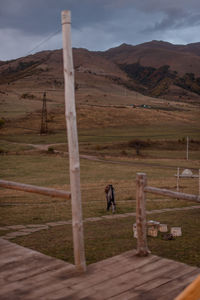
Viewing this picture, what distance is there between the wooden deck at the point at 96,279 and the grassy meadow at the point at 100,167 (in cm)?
99

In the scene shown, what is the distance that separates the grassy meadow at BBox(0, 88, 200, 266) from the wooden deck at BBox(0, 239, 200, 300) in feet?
3.24

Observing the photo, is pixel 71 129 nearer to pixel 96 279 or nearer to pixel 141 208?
pixel 141 208

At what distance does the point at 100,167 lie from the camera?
36062mm

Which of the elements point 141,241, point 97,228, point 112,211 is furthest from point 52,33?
point 112,211

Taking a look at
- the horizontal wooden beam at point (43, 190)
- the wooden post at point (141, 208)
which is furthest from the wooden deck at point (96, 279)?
the horizontal wooden beam at point (43, 190)

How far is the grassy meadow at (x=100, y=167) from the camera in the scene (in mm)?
7309

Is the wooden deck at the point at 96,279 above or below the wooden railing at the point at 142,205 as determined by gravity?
below

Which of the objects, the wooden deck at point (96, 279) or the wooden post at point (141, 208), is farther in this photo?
the wooden post at point (141, 208)

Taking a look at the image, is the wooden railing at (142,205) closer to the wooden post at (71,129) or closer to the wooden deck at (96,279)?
the wooden deck at (96,279)

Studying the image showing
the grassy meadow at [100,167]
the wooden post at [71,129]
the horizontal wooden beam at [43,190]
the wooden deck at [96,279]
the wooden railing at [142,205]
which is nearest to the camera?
the wooden deck at [96,279]

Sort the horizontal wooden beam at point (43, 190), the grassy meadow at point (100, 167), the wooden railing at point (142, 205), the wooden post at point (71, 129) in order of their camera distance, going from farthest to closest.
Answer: the grassy meadow at point (100, 167)
the wooden railing at point (142, 205)
the horizontal wooden beam at point (43, 190)
the wooden post at point (71, 129)

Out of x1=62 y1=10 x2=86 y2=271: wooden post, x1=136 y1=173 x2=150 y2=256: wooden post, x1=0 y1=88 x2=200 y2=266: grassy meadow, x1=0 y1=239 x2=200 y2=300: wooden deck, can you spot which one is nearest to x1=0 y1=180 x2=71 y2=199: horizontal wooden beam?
x1=62 y1=10 x2=86 y2=271: wooden post

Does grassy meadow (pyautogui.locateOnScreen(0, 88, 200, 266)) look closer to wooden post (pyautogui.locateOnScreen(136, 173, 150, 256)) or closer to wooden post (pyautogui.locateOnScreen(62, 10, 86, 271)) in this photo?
wooden post (pyautogui.locateOnScreen(136, 173, 150, 256))

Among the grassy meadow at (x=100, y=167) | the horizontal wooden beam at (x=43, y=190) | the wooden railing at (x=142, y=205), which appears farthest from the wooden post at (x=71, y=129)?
the grassy meadow at (x=100, y=167)
